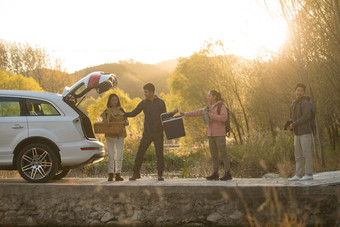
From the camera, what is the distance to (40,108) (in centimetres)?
841

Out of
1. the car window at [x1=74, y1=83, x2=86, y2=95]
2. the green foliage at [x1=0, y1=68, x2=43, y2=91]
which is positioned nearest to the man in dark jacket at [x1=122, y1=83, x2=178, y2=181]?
the car window at [x1=74, y1=83, x2=86, y2=95]

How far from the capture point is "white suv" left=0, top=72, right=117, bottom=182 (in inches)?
319

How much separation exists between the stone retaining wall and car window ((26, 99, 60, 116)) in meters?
1.49

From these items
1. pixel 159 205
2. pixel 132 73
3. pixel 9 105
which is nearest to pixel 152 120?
pixel 159 205

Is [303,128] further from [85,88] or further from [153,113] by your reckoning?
[85,88]

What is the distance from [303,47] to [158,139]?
26.6 ft

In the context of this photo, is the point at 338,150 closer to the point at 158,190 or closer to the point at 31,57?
the point at 158,190

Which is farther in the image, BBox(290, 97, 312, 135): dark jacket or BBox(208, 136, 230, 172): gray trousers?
BBox(208, 136, 230, 172): gray trousers

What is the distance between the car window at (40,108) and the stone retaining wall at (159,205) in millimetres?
1485

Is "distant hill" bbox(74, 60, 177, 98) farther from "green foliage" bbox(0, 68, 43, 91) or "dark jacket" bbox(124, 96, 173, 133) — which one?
"dark jacket" bbox(124, 96, 173, 133)

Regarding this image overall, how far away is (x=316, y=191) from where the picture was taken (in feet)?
22.7

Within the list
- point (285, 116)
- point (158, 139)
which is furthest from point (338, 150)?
point (158, 139)

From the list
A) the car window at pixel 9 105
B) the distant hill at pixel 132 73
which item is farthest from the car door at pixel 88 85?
the distant hill at pixel 132 73

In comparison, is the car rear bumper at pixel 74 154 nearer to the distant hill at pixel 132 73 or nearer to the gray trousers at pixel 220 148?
the gray trousers at pixel 220 148
